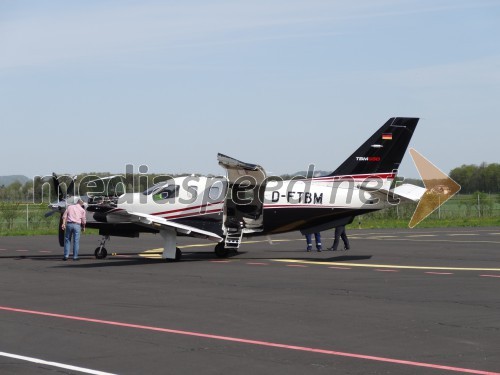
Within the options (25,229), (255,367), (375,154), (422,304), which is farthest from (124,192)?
(25,229)

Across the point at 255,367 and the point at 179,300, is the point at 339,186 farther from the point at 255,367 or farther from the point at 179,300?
the point at 255,367

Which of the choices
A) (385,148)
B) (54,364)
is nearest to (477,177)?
(385,148)

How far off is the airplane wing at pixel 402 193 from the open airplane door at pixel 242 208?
330cm

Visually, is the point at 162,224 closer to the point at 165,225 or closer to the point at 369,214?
the point at 165,225

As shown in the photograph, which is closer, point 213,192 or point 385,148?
point 213,192

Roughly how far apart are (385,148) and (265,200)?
407 cm

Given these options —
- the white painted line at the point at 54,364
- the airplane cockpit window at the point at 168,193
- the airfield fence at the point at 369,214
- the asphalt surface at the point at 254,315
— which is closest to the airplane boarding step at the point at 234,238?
the asphalt surface at the point at 254,315

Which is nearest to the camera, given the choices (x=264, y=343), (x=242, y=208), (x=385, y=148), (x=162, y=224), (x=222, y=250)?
(x=264, y=343)

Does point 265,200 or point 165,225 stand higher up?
point 265,200

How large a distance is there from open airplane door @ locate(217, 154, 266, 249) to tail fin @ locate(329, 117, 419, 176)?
258 centimetres

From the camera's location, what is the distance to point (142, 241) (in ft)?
119

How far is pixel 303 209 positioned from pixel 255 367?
16.1 m

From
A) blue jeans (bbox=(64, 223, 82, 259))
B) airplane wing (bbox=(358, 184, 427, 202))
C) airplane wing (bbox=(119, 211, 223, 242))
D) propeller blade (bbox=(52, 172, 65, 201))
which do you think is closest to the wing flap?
airplane wing (bbox=(119, 211, 223, 242))

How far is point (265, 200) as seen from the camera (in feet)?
85.7
